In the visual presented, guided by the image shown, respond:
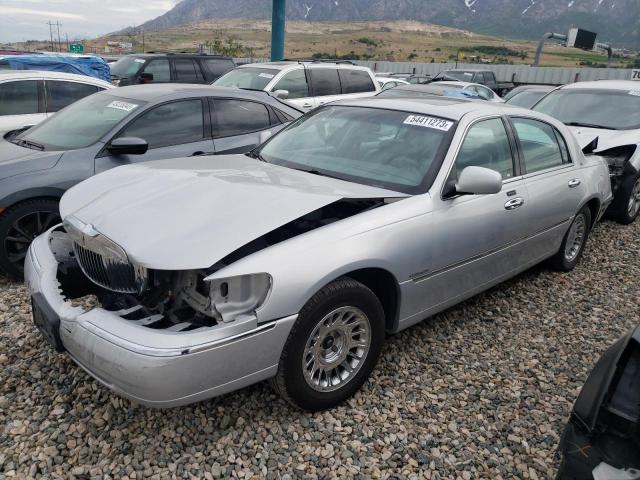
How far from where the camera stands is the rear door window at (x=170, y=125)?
16.0ft

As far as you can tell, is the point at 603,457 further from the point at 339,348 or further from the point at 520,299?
the point at 520,299

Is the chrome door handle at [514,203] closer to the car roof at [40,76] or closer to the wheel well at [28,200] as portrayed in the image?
the wheel well at [28,200]

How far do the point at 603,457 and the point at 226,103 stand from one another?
4709mm

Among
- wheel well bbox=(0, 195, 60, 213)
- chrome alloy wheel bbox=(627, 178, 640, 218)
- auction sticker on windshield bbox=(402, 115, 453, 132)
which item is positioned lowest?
chrome alloy wheel bbox=(627, 178, 640, 218)

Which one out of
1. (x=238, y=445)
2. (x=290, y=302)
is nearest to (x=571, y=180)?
(x=290, y=302)

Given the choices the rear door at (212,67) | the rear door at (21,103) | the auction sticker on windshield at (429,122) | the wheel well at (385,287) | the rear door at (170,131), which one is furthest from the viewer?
the rear door at (212,67)

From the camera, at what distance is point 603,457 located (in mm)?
1911

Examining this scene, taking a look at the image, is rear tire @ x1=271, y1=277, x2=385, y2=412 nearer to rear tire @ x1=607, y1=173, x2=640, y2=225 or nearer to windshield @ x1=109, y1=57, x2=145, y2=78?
rear tire @ x1=607, y1=173, x2=640, y2=225

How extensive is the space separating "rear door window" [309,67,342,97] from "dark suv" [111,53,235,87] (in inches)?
151

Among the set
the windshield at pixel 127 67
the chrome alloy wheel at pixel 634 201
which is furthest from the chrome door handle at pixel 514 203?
the windshield at pixel 127 67

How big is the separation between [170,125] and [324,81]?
4962mm

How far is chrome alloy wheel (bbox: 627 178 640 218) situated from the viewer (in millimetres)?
6706

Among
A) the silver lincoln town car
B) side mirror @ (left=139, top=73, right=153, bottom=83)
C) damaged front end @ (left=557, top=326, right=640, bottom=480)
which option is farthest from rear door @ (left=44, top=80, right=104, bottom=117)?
damaged front end @ (left=557, top=326, right=640, bottom=480)

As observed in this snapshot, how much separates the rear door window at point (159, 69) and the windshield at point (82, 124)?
23.5ft
